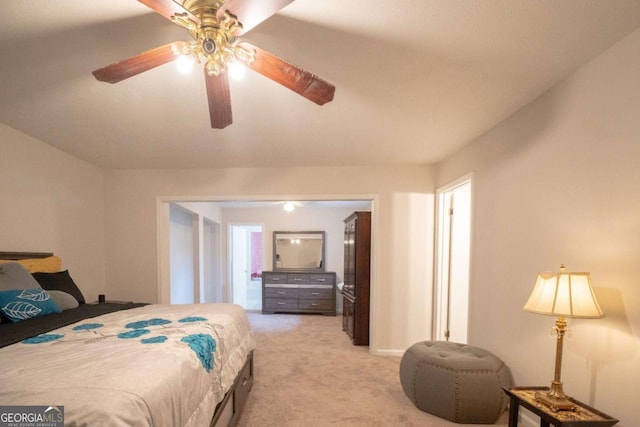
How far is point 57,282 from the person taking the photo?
2.43 meters

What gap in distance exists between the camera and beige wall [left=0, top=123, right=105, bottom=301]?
242 centimetres

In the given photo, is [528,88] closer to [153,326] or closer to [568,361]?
[568,361]

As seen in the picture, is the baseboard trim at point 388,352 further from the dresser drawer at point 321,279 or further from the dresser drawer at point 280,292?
the dresser drawer at point 280,292

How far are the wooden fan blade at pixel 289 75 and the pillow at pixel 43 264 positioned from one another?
2.70 m

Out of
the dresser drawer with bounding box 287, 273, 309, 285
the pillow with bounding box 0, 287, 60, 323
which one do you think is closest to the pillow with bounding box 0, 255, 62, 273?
the pillow with bounding box 0, 287, 60, 323

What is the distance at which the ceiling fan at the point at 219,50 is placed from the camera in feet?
3.43

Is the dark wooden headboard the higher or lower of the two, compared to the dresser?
higher

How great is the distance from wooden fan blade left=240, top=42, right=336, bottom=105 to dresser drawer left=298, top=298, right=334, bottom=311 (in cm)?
460

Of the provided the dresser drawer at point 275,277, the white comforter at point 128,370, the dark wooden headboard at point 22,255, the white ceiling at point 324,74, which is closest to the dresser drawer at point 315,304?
the dresser drawer at point 275,277

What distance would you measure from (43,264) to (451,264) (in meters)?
4.07

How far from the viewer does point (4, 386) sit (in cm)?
100

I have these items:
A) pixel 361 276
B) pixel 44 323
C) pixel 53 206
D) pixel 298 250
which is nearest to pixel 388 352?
pixel 361 276

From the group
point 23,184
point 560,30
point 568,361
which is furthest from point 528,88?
point 23,184

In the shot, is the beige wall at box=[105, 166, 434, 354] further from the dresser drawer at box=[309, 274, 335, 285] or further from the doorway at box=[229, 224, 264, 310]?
the doorway at box=[229, 224, 264, 310]
